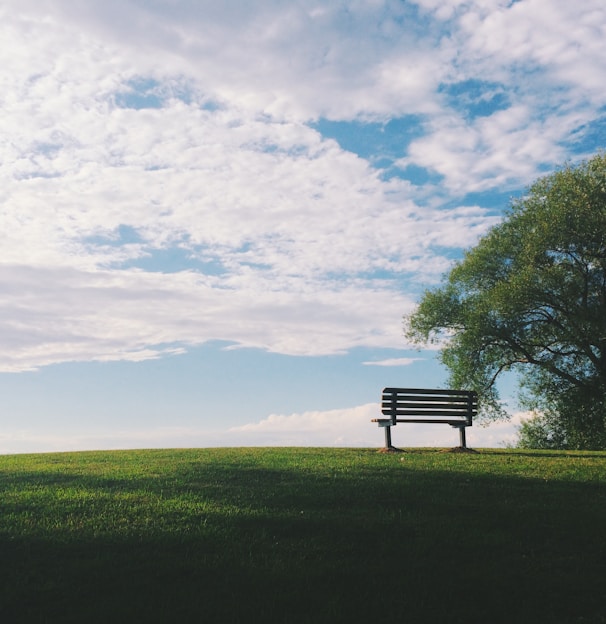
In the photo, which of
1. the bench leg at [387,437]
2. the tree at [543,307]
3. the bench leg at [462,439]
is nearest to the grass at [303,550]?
the bench leg at [387,437]

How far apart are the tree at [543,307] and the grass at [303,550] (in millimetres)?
16726

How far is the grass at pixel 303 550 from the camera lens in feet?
22.5

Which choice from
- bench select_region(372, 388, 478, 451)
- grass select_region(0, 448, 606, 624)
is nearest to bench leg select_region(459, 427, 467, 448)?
bench select_region(372, 388, 478, 451)

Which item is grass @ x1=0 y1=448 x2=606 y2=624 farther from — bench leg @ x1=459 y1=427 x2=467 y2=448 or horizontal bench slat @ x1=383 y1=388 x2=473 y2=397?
bench leg @ x1=459 y1=427 x2=467 y2=448

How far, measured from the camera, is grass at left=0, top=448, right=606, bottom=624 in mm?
6867

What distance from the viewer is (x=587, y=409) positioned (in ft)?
105

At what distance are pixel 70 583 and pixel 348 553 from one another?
360cm

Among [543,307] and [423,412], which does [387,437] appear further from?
[543,307]

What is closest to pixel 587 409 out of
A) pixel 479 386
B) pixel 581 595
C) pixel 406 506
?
pixel 479 386

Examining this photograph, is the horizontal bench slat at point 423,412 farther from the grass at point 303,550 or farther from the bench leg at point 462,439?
the grass at point 303,550

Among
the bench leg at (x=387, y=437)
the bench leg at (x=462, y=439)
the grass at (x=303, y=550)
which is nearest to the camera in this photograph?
the grass at (x=303, y=550)

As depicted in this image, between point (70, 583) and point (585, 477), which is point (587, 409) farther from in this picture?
point (70, 583)

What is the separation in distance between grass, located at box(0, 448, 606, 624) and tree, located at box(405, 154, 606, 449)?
54.9 ft

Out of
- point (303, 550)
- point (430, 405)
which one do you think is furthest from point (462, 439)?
point (303, 550)
